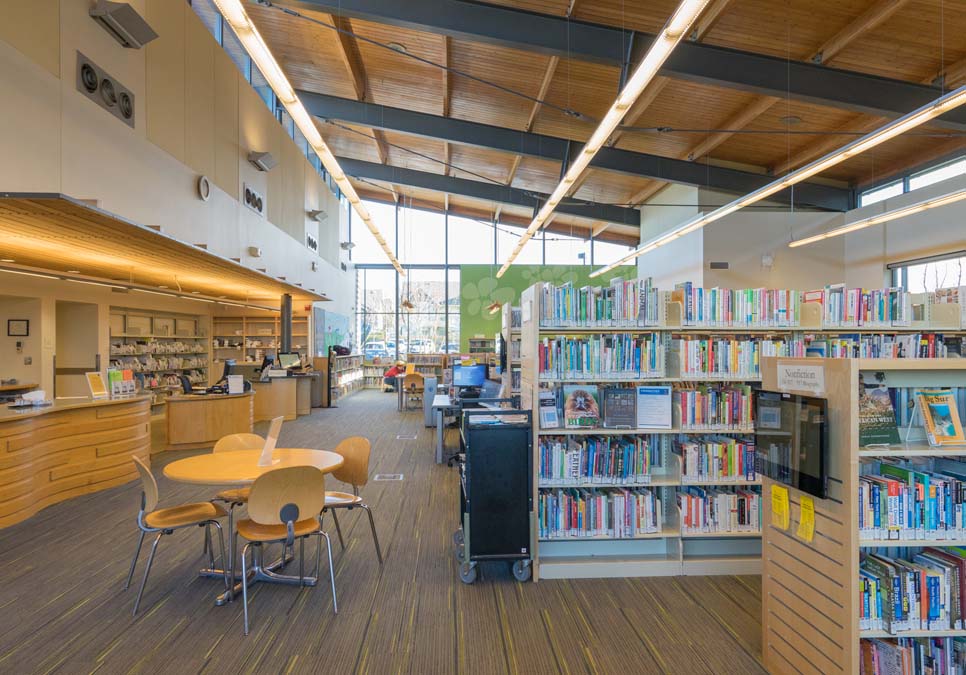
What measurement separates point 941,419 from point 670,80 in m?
6.68

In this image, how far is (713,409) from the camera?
3895 mm

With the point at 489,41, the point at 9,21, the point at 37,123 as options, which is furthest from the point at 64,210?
the point at 489,41

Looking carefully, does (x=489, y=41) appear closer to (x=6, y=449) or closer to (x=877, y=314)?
(x=877, y=314)

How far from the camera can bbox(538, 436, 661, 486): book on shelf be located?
3777 millimetres

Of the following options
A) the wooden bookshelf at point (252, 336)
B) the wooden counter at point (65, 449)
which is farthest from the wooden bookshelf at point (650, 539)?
the wooden bookshelf at point (252, 336)

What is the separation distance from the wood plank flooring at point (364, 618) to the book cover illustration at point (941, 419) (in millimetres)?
1536

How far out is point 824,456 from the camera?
228cm

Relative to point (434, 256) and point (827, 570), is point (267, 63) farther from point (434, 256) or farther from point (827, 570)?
point (434, 256)

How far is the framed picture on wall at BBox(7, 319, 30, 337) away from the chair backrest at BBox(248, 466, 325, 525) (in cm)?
778

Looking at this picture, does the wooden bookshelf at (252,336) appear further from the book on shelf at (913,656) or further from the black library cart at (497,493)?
the book on shelf at (913,656)

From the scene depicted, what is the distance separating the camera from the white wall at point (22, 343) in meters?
7.95

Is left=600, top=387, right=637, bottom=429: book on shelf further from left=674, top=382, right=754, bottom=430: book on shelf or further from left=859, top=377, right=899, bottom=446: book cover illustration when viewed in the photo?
left=859, top=377, right=899, bottom=446: book cover illustration

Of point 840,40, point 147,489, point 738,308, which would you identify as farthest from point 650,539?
point 840,40

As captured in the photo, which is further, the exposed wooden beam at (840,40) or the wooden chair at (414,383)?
the wooden chair at (414,383)
